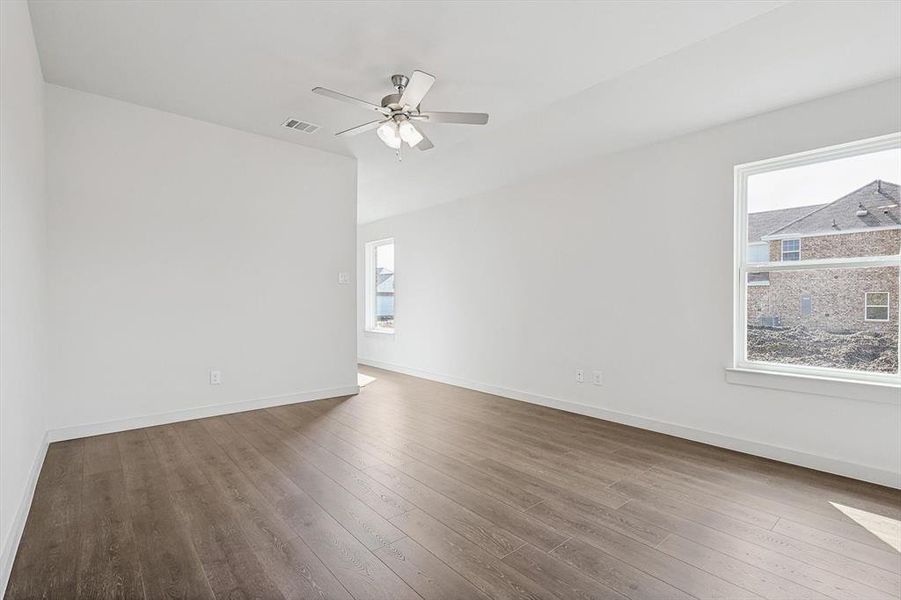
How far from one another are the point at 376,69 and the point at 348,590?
3.00 meters

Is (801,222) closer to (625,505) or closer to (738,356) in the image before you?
(738,356)

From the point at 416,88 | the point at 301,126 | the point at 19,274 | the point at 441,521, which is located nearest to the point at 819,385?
the point at 441,521

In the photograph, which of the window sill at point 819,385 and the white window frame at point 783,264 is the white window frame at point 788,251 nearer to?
the white window frame at point 783,264

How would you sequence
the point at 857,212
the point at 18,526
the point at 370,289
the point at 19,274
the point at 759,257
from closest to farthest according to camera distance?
the point at 18,526 → the point at 19,274 → the point at 857,212 → the point at 759,257 → the point at 370,289

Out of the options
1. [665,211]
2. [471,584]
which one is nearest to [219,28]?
[471,584]

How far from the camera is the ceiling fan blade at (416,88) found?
102 inches

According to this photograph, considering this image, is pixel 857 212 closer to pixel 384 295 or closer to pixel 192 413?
pixel 192 413

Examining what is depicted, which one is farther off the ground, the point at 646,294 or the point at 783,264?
the point at 783,264

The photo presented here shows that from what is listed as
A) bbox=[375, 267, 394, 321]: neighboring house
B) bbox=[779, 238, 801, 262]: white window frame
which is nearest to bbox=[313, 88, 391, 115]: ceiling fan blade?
bbox=[779, 238, 801, 262]: white window frame

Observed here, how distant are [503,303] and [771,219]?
273cm

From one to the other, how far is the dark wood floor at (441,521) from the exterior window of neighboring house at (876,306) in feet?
3.46

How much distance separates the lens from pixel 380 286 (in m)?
7.64

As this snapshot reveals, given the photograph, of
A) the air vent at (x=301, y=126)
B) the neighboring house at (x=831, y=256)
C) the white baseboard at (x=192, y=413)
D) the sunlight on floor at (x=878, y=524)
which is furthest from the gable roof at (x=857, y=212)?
the white baseboard at (x=192, y=413)

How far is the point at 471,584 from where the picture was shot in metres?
1.75
